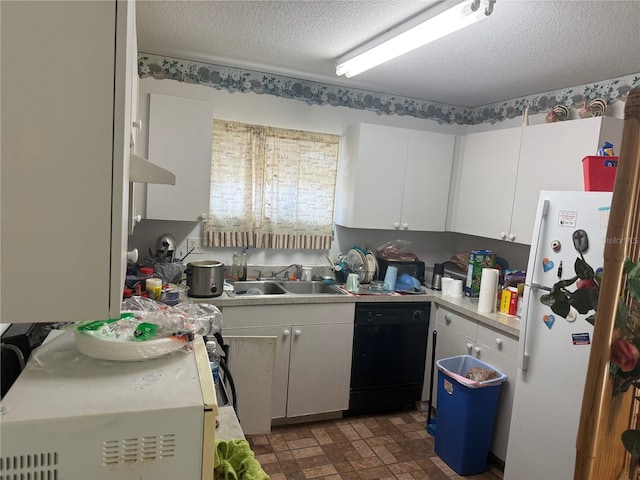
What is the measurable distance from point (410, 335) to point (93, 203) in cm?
279

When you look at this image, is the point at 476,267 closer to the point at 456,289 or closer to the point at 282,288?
the point at 456,289

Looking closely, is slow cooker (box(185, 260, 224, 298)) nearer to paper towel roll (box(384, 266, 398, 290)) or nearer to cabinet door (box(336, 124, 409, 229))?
cabinet door (box(336, 124, 409, 229))

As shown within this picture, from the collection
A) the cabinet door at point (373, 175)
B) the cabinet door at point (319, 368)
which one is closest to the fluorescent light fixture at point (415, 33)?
the cabinet door at point (373, 175)

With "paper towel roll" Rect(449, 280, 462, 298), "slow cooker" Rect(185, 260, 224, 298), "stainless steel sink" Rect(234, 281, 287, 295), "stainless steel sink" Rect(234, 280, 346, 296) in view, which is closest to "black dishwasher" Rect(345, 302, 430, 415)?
"paper towel roll" Rect(449, 280, 462, 298)

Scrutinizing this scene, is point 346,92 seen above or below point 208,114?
above

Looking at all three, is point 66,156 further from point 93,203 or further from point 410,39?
point 410,39

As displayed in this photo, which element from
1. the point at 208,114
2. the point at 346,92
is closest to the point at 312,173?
the point at 346,92

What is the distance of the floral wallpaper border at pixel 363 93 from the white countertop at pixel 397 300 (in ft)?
4.96

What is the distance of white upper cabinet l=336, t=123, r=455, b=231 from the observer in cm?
327

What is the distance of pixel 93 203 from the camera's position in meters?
0.73

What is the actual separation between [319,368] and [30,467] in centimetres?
232

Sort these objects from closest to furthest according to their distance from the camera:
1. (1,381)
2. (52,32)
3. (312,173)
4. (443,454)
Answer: (52,32) < (1,381) < (443,454) < (312,173)

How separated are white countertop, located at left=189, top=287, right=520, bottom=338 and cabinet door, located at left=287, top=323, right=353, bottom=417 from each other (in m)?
0.19

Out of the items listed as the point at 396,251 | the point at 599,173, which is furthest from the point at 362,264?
the point at 599,173
